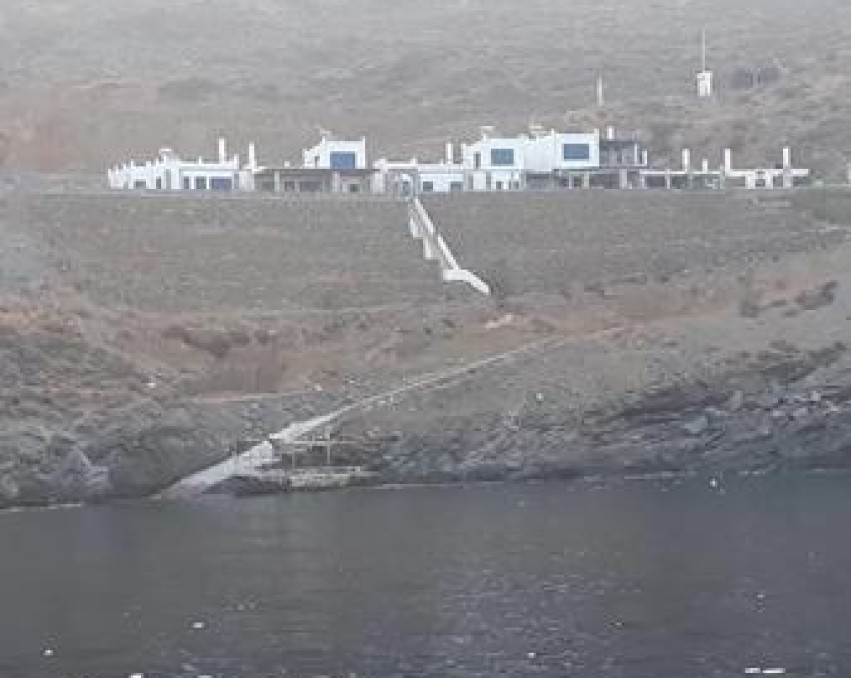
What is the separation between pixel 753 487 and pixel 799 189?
1521 inches

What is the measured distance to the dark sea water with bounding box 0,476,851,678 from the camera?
39031 millimetres

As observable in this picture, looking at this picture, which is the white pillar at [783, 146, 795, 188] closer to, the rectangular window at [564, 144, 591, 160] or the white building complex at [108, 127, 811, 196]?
the white building complex at [108, 127, 811, 196]

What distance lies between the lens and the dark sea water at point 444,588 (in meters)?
39.0

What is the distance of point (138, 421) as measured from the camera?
254 ft

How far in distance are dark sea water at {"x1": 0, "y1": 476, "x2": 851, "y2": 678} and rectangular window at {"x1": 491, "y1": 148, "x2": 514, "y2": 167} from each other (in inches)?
1977

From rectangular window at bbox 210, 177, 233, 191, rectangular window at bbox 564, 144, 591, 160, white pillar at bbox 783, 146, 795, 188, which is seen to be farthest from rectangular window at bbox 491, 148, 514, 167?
white pillar at bbox 783, 146, 795, 188

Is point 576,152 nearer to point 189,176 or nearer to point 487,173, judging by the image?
point 487,173

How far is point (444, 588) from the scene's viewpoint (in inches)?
1887

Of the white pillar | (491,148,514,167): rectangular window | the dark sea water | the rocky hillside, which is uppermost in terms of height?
the rocky hillside

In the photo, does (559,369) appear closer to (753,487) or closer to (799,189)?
(753,487)

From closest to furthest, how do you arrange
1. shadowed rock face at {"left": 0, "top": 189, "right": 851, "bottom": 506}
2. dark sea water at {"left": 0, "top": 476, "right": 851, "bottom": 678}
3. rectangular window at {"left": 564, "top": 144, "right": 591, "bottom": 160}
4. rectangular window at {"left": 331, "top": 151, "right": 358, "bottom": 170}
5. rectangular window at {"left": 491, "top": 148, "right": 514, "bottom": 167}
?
Result: dark sea water at {"left": 0, "top": 476, "right": 851, "bottom": 678}
shadowed rock face at {"left": 0, "top": 189, "right": 851, "bottom": 506}
rectangular window at {"left": 491, "top": 148, "right": 514, "bottom": 167}
rectangular window at {"left": 564, "top": 144, "right": 591, "bottom": 160}
rectangular window at {"left": 331, "top": 151, "right": 358, "bottom": 170}

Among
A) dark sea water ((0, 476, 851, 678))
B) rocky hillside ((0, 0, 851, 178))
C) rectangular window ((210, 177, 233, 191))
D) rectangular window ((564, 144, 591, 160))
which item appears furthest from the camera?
rocky hillside ((0, 0, 851, 178))

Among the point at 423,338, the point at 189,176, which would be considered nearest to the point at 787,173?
the point at 423,338

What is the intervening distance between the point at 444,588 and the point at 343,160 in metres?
74.3
